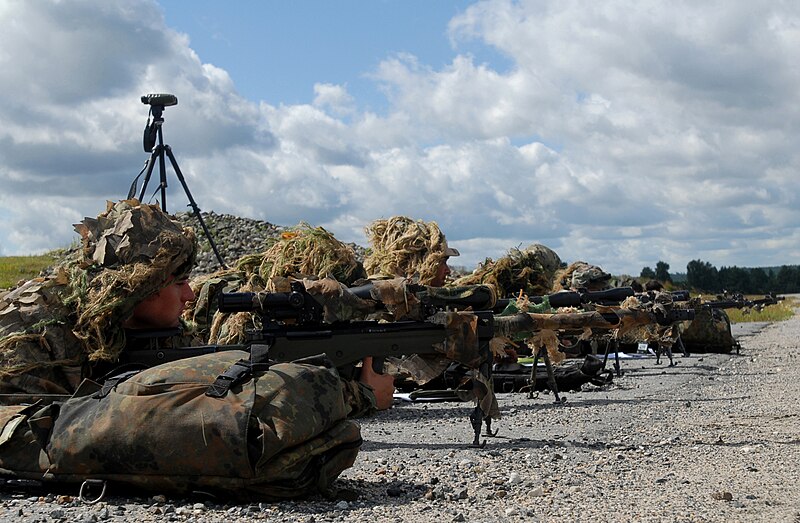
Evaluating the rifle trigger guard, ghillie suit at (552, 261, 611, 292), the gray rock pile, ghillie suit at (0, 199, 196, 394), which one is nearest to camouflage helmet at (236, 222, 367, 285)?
ghillie suit at (0, 199, 196, 394)

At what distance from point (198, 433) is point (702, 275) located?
4332cm

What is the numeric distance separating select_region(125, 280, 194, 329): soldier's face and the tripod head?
5.62 meters

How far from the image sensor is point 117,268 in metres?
5.48

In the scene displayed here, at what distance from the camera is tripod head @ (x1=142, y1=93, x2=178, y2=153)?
1100 cm

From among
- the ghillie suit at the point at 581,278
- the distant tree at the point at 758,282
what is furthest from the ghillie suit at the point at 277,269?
the distant tree at the point at 758,282

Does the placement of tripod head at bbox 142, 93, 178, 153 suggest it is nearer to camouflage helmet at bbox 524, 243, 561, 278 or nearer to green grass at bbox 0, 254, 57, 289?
camouflage helmet at bbox 524, 243, 561, 278

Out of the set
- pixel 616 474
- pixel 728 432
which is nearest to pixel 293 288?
pixel 616 474

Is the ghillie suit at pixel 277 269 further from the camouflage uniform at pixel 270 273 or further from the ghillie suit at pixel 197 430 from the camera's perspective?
the ghillie suit at pixel 197 430

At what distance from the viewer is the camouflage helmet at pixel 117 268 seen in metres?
5.35

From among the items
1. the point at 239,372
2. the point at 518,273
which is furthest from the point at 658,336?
the point at 239,372

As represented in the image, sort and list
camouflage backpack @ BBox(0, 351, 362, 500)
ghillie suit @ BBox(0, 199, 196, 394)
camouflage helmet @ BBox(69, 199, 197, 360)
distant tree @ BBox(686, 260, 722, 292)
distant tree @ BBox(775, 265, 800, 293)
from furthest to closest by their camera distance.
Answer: distant tree @ BBox(775, 265, 800, 293), distant tree @ BBox(686, 260, 722, 292), camouflage helmet @ BBox(69, 199, 197, 360), ghillie suit @ BBox(0, 199, 196, 394), camouflage backpack @ BBox(0, 351, 362, 500)

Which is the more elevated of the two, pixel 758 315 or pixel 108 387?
pixel 108 387

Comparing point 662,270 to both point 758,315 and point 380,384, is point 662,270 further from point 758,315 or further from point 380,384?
point 380,384

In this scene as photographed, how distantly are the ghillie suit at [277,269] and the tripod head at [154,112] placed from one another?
2.97 m
